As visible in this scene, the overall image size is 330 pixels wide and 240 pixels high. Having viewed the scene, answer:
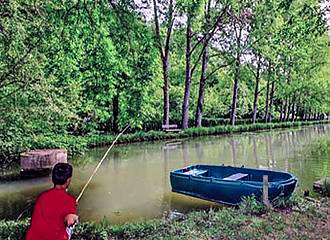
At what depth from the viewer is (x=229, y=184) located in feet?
27.2

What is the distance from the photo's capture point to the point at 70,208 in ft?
9.82

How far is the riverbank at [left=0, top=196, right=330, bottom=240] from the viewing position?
5074 millimetres

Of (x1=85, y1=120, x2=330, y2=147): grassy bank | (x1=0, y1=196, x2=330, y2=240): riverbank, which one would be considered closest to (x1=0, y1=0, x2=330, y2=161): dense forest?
(x1=85, y1=120, x2=330, y2=147): grassy bank

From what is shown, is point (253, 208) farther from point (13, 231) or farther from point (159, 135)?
point (159, 135)

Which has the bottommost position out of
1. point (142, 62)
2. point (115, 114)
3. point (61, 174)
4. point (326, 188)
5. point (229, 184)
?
point (326, 188)

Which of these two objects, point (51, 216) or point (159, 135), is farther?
point (159, 135)

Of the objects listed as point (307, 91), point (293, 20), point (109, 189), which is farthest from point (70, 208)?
point (307, 91)

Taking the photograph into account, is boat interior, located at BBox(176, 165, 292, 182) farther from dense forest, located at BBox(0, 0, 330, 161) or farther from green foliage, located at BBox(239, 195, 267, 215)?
dense forest, located at BBox(0, 0, 330, 161)

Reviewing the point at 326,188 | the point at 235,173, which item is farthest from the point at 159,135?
the point at 326,188

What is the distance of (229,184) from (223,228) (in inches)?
118

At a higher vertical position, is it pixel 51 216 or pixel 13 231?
pixel 51 216

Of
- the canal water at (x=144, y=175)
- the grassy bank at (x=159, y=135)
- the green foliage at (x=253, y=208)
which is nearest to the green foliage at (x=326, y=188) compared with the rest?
the canal water at (x=144, y=175)

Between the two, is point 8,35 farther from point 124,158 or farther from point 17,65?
point 124,158

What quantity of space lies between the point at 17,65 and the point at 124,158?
355 inches
